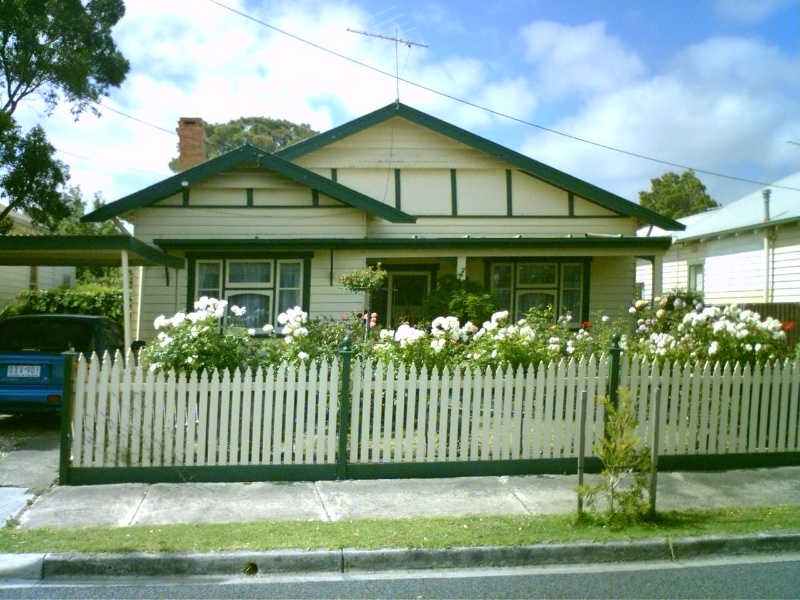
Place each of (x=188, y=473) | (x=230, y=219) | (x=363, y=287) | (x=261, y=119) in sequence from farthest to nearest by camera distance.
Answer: (x=261, y=119), (x=230, y=219), (x=363, y=287), (x=188, y=473)

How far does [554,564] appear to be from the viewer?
20.5 ft

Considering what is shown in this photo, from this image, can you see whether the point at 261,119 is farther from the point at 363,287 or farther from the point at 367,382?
the point at 367,382

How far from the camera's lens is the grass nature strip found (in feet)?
20.1

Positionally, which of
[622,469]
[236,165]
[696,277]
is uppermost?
[236,165]

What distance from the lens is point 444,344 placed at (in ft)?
31.0

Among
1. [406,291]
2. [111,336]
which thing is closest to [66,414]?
[111,336]

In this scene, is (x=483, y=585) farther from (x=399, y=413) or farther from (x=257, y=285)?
(x=257, y=285)

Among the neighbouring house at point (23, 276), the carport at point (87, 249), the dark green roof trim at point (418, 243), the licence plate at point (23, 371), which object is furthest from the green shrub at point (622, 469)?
the neighbouring house at point (23, 276)

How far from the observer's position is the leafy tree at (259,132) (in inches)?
1957

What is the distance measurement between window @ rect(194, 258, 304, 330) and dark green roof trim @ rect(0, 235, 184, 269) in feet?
5.36

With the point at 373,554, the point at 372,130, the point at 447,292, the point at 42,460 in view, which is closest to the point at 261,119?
the point at 372,130

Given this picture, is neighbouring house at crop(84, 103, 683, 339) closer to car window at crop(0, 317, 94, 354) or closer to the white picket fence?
car window at crop(0, 317, 94, 354)

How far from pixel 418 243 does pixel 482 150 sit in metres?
2.99

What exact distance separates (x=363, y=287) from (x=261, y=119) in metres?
41.0
